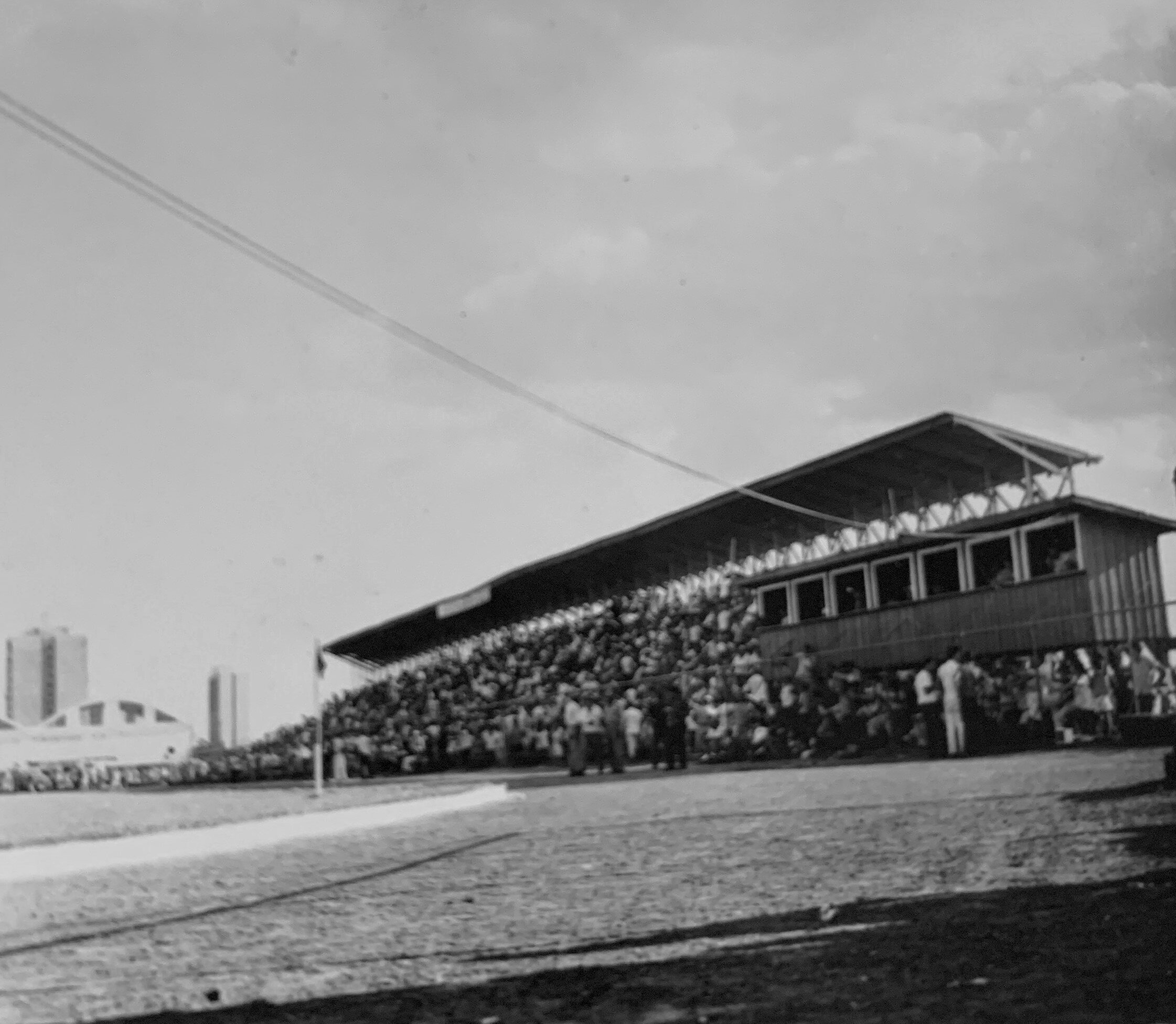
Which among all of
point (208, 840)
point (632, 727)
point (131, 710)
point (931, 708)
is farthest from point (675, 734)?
point (131, 710)

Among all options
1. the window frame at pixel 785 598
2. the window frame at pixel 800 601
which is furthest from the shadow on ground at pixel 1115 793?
the window frame at pixel 785 598

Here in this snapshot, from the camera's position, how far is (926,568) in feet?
58.9

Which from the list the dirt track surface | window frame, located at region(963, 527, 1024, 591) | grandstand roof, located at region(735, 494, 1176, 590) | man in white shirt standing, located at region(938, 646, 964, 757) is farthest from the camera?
window frame, located at region(963, 527, 1024, 591)

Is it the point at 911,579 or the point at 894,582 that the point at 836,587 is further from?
the point at 911,579

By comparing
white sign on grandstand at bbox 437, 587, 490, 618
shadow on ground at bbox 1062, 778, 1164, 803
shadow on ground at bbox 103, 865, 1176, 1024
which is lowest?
shadow on ground at bbox 103, 865, 1176, 1024

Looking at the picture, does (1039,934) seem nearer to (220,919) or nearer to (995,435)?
(220,919)

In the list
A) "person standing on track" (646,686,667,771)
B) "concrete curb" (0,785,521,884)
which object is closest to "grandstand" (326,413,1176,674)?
"person standing on track" (646,686,667,771)

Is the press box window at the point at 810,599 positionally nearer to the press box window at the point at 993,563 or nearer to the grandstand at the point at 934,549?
the grandstand at the point at 934,549

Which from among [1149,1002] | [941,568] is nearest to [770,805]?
[1149,1002]

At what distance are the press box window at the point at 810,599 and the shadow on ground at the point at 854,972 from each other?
590 inches

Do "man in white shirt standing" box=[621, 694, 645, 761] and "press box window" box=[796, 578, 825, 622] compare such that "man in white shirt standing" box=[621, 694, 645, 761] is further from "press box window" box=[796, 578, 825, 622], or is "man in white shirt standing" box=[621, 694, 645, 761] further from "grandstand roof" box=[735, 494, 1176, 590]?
"press box window" box=[796, 578, 825, 622]

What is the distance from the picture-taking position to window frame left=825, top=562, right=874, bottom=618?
19.1 metres

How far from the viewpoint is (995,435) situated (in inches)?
471

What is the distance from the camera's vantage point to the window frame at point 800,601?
65.8ft
